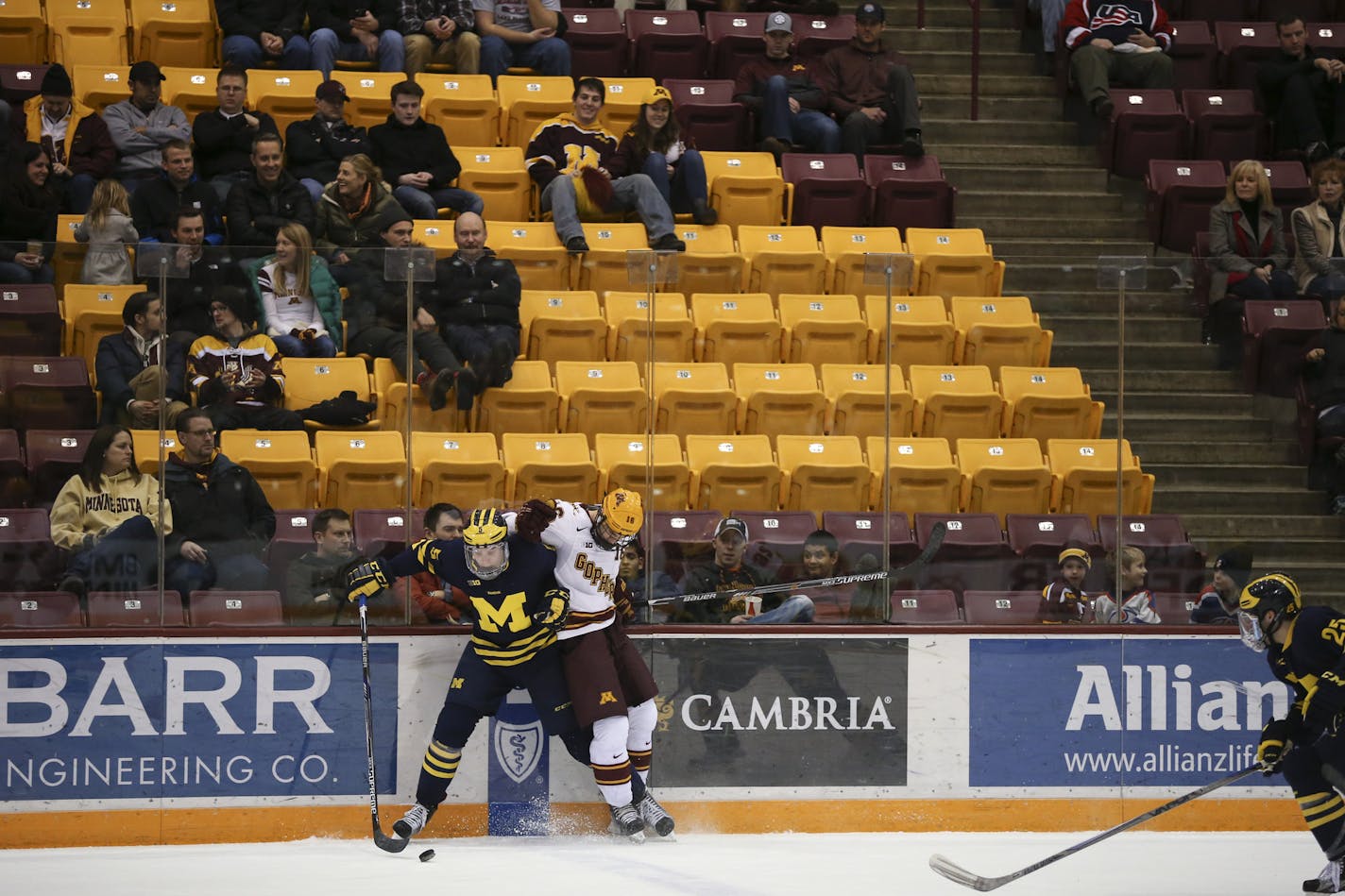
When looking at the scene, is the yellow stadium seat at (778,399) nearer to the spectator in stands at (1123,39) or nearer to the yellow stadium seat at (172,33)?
the spectator in stands at (1123,39)

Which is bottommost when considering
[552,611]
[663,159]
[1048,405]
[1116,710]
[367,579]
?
[1116,710]

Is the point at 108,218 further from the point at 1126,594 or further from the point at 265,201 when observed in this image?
the point at 1126,594

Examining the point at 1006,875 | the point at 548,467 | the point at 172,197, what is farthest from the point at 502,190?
the point at 1006,875

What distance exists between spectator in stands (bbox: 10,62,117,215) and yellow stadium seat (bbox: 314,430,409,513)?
8.79ft

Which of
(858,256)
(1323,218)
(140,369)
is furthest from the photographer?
(1323,218)

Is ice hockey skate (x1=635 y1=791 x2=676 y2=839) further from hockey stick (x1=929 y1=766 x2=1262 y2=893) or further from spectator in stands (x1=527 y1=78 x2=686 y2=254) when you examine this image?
spectator in stands (x1=527 y1=78 x2=686 y2=254)

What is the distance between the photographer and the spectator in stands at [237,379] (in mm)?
7211

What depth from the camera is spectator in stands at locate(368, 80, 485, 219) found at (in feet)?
31.2

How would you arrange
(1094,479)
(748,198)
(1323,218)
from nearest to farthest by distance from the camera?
(1094,479)
(1323,218)
(748,198)

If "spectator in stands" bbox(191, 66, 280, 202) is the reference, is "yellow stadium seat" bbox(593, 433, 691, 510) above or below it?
below

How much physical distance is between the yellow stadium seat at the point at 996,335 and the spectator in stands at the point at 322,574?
275 cm

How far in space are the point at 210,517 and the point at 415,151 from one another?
2.97 metres

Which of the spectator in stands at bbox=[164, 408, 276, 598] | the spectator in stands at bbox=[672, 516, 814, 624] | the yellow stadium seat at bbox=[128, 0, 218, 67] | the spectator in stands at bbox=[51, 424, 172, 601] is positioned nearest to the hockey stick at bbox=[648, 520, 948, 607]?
the spectator in stands at bbox=[672, 516, 814, 624]

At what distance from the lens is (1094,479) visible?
25.2 feet
